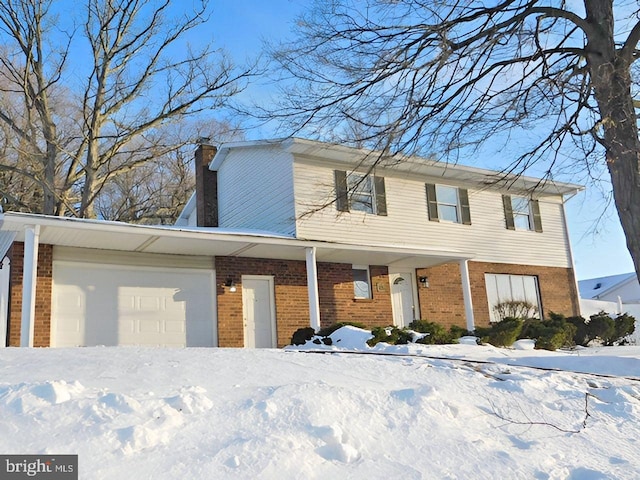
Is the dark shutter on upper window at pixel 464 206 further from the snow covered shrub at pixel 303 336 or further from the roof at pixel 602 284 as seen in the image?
the roof at pixel 602 284

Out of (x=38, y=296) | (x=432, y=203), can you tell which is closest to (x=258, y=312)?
(x=38, y=296)

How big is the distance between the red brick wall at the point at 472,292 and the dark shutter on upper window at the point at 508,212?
131 cm

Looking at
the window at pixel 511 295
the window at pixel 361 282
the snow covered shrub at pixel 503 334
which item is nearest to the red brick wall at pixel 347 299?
the window at pixel 361 282

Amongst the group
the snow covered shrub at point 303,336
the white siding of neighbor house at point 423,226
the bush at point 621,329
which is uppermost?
the white siding of neighbor house at point 423,226

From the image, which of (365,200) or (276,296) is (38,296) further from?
(365,200)

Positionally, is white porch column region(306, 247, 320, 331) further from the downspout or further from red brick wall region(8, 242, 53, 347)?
the downspout

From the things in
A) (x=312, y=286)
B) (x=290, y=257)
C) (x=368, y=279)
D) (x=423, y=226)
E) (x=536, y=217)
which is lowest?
(x=312, y=286)

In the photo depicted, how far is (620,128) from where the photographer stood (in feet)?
28.0

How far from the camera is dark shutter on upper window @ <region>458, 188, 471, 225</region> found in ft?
60.7

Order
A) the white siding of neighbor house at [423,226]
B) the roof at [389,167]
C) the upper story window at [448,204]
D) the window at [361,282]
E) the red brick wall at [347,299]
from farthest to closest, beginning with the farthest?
the upper story window at [448,204] → the window at [361,282] → the red brick wall at [347,299] → the white siding of neighbor house at [423,226] → the roof at [389,167]

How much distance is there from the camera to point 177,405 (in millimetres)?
4742

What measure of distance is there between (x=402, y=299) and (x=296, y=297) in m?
3.26

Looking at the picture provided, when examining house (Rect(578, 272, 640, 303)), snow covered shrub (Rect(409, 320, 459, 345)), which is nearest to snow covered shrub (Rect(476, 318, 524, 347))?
snow covered shrub (Rect(409, 320, 459, 345))

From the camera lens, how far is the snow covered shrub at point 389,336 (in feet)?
39.8
